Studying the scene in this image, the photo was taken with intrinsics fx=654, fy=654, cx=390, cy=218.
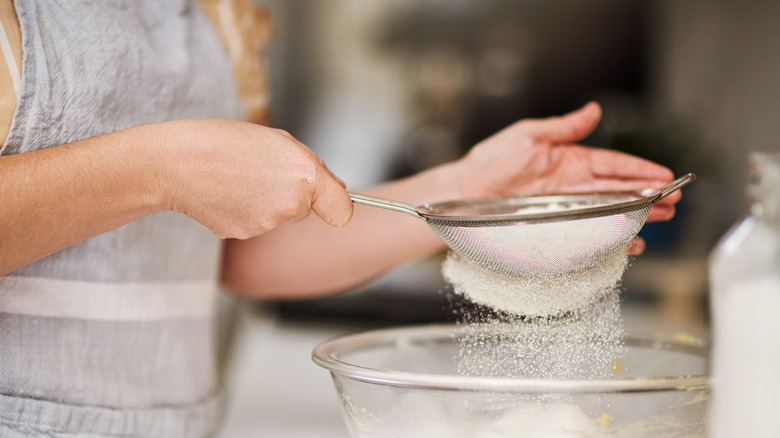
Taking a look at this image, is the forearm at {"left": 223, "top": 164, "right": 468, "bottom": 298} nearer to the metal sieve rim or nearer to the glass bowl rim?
the metal sieve rim

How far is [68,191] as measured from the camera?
0.41 m

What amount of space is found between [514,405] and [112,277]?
1.18 ft

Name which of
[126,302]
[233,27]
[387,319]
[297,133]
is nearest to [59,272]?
[126,302]

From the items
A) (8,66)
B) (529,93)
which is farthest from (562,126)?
(529,93)

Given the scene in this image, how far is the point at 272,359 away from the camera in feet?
3.17

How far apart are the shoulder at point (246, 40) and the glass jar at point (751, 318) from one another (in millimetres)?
553

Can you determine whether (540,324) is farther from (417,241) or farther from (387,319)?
(387,319)

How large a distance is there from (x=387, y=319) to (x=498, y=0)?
1161mm

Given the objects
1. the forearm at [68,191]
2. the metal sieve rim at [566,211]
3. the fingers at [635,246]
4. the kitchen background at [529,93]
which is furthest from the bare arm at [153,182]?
the kitchen background at [529,93]

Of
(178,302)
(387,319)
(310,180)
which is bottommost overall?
(387,319)

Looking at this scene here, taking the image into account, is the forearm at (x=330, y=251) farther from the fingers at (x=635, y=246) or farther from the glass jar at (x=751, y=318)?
the glass jar at (x=751, y=318)

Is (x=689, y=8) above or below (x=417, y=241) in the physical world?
above

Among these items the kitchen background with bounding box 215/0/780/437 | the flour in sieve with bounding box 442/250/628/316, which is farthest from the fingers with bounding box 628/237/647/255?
the kitchen background with bounding box 215/0/780/437

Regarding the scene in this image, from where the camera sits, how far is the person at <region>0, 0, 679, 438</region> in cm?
43
